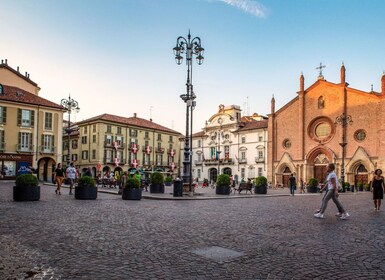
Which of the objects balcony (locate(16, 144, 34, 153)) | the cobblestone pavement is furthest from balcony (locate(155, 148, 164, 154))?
the cobblestone pavement

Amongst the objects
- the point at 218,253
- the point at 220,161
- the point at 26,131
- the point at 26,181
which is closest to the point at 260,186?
the point at 26,181

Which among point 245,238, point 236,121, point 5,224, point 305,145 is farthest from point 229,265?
point 236,121

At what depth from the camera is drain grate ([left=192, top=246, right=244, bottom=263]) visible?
5.46m

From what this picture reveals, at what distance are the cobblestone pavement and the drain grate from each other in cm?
2

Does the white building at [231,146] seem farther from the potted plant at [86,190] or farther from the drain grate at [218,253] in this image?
the drain grate at [218,253]

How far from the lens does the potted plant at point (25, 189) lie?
46.7ft

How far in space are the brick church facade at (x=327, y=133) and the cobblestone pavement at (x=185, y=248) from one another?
35560 millimetres

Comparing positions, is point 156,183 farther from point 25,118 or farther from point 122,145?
point 122,145

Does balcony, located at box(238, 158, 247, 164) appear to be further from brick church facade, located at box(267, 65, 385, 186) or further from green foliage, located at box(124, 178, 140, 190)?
green foliage, located at box(124, 178, 140, 190)

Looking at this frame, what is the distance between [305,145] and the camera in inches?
1966

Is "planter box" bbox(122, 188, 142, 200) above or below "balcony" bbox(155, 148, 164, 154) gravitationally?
below

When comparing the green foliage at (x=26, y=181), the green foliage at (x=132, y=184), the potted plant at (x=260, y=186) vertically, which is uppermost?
→ the green foliage at (x=26, y=181)

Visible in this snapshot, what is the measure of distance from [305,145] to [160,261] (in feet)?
157

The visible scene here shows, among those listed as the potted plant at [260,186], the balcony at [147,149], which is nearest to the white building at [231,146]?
the balcony at [147,149]
